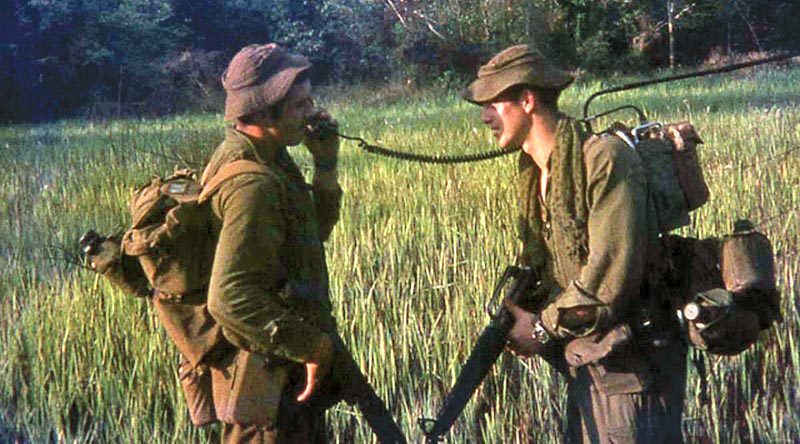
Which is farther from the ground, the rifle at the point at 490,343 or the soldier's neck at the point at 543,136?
the soldier's neck at the point at 543,136

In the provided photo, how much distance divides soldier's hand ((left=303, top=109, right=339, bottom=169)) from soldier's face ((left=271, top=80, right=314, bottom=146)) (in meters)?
0.15

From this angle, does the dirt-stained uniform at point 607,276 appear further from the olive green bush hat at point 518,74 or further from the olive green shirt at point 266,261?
the olive green shirt at point 266,261

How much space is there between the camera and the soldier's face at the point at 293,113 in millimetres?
2168

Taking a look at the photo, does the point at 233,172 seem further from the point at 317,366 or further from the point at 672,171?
the point at 672,171

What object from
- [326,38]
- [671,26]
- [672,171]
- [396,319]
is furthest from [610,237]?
[671,26]

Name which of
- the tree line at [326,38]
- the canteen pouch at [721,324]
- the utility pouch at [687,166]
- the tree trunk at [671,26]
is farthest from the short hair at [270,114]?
the tree trunk at [671,26]

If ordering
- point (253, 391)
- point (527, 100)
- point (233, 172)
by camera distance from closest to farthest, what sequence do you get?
point (233, 172) < point (253, 391) < point (527, 100)

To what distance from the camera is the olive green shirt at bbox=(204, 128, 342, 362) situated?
2.04 m

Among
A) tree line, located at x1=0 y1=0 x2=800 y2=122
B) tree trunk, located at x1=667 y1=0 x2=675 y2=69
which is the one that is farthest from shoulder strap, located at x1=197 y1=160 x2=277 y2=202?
tree trunk, located at x1=667 y1=0 x2=675 y2=69

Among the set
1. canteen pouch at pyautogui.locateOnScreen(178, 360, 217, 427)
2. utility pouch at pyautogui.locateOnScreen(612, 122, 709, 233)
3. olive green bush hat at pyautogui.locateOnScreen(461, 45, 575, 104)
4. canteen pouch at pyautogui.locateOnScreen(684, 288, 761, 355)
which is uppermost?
olive green bush hat at pyautogui.locateOnScreen(461, 45, 575, 104)

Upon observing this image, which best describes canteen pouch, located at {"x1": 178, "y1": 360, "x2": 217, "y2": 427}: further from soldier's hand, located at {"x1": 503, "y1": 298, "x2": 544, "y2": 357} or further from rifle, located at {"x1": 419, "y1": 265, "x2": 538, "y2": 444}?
soldier's hand, located at {"x1": 503, "y1": 298, "x2": 544, "y2": 357}

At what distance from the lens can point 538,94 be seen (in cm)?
227

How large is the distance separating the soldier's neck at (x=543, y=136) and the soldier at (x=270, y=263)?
446 millimetres

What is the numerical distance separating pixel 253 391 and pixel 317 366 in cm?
13
